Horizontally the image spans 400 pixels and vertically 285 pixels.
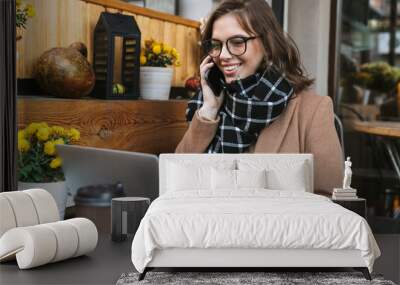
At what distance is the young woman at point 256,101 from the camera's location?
A: 16.7 ft

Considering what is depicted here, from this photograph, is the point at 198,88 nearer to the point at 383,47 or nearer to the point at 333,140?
the point at 333,140

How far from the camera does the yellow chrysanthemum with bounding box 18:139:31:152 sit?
5.06 metres

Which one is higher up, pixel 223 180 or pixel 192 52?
pixel 192 52

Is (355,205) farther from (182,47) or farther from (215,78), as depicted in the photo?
(182,47)

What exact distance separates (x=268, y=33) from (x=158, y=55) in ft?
2.57

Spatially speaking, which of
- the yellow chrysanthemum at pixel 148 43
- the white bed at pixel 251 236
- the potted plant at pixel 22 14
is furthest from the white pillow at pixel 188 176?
the potted plant at pixel 22 14

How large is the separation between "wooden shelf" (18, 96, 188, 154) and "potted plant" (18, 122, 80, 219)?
56 millimetres

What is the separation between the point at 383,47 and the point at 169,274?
2715 millimetres

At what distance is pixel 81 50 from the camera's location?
5047 mm

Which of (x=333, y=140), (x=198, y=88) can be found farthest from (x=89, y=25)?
(x=333, y=140)

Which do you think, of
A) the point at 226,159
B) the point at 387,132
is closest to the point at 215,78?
the point at 226,159

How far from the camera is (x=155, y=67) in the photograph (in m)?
5.24

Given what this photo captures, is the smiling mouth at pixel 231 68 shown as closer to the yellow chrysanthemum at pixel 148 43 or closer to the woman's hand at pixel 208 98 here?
the woman's hand at pixel 208 98

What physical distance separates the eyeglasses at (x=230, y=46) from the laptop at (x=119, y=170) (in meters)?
0.88
